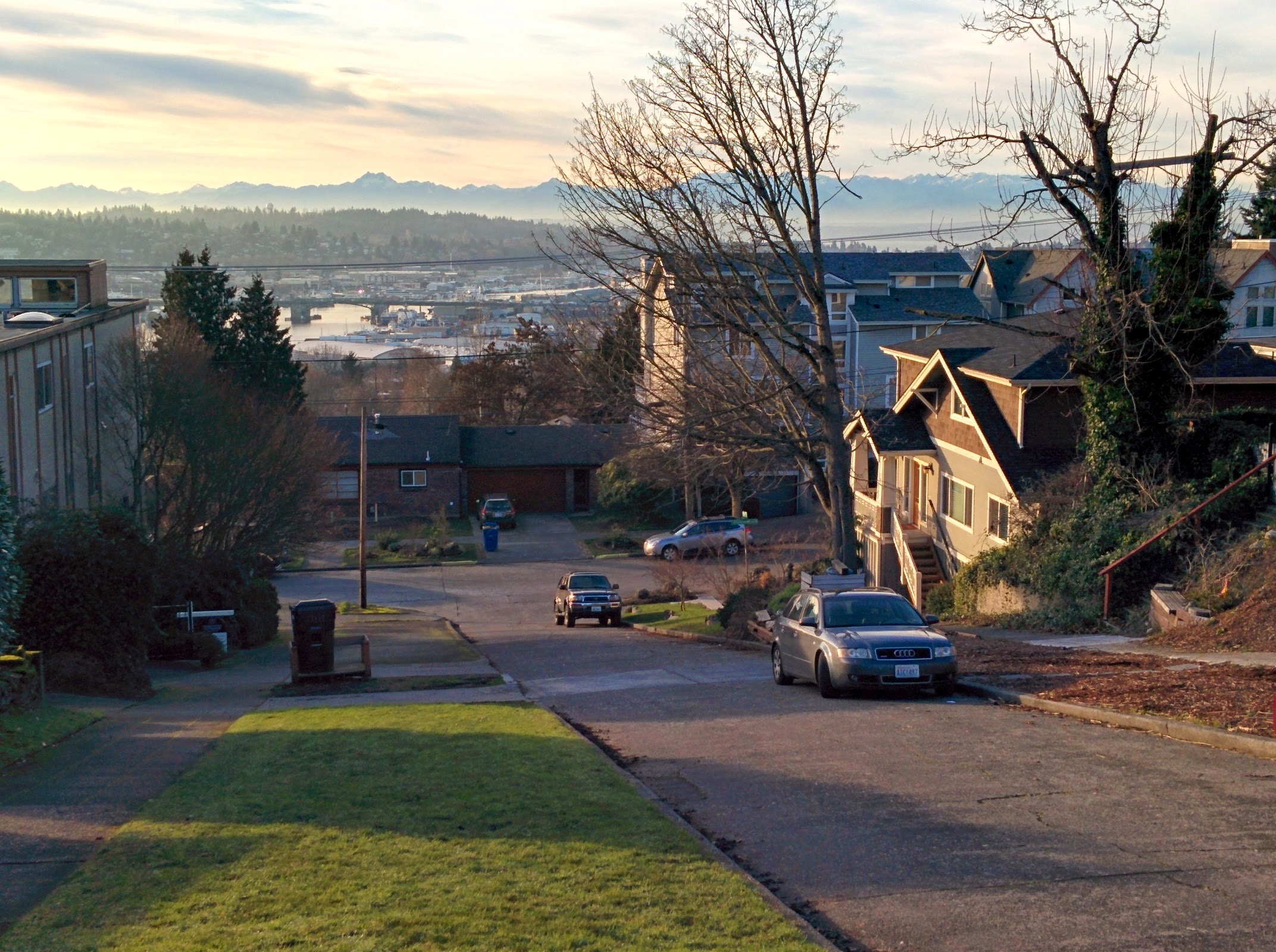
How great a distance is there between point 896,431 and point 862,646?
19955mm

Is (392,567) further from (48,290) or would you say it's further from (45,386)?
(45,386)

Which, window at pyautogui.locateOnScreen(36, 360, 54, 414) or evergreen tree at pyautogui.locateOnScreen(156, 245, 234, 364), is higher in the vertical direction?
evergreen tree at pyautogui.locateOnScreen(156, 245, 234, 364)

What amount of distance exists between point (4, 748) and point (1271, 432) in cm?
2205

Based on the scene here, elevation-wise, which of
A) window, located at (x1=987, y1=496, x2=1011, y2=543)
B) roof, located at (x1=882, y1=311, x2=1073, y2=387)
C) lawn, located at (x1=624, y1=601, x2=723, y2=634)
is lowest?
lawn, located at (x1=624, y1=601, x2=723, y2=634)

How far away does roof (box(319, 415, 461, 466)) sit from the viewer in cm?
6041

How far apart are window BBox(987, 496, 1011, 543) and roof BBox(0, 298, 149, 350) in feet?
75.3

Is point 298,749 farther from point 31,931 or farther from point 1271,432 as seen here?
point 1271,432

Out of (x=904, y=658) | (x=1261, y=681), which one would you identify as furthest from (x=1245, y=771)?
(x=904, y=658)

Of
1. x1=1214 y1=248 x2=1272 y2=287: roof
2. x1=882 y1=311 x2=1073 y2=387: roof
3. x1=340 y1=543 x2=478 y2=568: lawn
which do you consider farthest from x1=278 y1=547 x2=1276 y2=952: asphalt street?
x1=340 y1=543 x2=478 y2=568: lawn

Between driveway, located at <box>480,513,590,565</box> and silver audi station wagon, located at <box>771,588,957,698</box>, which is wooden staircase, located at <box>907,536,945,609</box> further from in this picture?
driveway, located at <box>480,513,590,565</box>

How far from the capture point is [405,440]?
6172cm

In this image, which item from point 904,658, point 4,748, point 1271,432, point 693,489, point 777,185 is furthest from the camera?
point 693,489

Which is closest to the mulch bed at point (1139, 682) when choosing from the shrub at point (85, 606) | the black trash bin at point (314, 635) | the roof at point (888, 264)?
the black trash bin at point (314, 635)

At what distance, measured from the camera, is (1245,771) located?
9.13m
